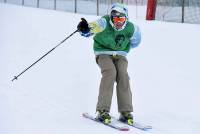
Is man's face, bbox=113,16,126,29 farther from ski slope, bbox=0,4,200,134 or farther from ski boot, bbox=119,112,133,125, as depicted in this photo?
ski slope, bbox=0,4,200,134

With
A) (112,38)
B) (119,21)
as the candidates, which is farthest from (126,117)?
(119,21)

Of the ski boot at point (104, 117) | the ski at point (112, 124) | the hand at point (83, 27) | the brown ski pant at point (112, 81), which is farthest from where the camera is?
the hand at point (83, 27)

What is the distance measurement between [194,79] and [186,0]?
14.0ft

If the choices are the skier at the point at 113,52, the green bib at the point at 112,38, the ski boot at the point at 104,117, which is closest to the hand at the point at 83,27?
the skier at the point at 113,52

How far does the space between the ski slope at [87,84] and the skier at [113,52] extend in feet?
0.91

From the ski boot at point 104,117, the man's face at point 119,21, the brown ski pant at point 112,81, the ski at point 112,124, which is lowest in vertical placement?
the ski at point 112,124

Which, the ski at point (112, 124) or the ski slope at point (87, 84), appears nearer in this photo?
the ski at point (112, 124)

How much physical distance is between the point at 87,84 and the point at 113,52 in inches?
104

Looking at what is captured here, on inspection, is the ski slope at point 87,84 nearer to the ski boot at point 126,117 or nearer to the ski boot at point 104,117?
the ski boot at point 104,117

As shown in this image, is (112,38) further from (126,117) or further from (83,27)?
(126,117)

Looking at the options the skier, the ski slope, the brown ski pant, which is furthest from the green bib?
the ski slope

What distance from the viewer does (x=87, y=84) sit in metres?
8.88

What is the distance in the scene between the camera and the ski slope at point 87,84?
6.14m

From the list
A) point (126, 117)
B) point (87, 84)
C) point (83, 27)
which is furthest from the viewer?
point (87, 84)
